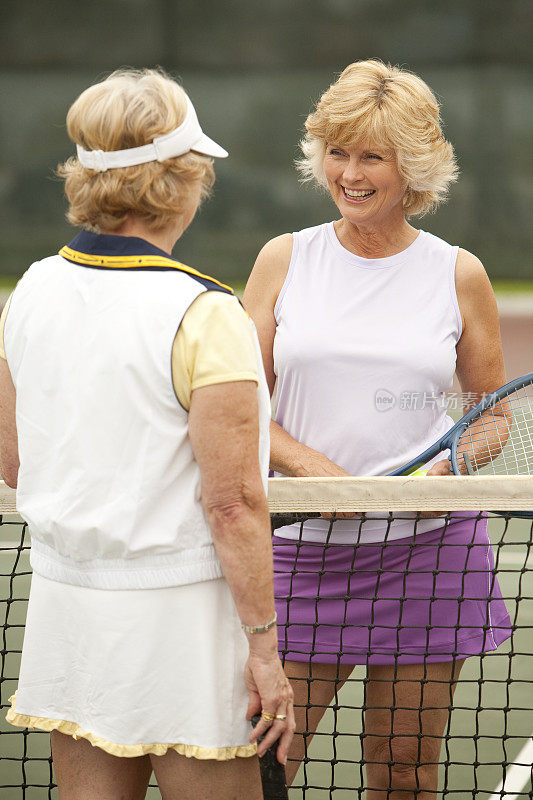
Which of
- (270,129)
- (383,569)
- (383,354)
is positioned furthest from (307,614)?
(270,129)

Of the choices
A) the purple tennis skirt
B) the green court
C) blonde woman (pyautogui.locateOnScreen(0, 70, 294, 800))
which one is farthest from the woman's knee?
blonde woman (pyautogui.locateOnScreen(0, 70, 294, 800))

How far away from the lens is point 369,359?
198 centimetres

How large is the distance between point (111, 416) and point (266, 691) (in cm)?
40

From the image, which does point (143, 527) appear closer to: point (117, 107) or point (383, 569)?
point (117, 107)

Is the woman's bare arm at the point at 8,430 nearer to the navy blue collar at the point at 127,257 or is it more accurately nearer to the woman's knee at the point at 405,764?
the navy blue collar at the point at 127,257

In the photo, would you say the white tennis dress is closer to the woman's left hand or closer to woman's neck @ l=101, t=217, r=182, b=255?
woman's neck @ l=101, t=217, r=182, b=255

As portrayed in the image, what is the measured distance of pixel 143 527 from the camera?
1.32m

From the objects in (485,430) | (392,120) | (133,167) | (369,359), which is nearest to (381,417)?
(369,359)

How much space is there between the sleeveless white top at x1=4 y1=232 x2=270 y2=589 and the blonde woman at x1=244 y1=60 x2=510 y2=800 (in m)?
0.64

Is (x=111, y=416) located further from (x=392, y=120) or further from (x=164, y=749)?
(x=392, y=120)

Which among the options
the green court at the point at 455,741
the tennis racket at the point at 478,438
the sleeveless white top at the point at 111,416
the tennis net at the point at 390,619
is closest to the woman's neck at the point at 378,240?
the tennis racket at the point at 478,438

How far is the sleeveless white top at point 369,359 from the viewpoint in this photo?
198cm

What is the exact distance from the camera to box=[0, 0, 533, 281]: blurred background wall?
13.3m

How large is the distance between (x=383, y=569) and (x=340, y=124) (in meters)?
0.83
